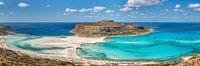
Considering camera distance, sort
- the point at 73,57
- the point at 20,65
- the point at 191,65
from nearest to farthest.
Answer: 1. the point at 191,65
2. the point at 20,65
3. the point at 73,57

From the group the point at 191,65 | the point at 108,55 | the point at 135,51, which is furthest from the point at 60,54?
the point at 191,65

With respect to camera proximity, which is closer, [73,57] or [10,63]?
[10,63]

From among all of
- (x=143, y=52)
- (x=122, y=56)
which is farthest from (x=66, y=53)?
(x=143, y=52)

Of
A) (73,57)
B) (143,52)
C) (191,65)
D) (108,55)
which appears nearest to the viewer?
(191,65)

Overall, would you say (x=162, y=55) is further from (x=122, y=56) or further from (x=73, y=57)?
(x=73, y=57)

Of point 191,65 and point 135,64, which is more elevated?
point 191,65

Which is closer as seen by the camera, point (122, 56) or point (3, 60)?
point (3, 60)

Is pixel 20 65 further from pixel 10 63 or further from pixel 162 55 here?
pixel 162 55

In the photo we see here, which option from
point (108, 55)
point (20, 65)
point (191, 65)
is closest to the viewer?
point (191, 65)

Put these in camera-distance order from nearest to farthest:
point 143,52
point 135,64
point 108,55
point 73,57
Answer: point 135,64
point 73,57
point 108,55
point 143,52
